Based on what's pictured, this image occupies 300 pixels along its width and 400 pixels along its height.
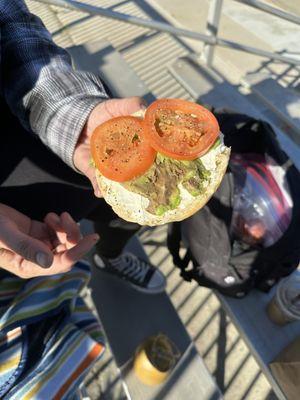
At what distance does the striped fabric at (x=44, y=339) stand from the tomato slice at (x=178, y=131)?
91cm

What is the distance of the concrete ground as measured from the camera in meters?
2.55

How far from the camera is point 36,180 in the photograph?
5.96ft

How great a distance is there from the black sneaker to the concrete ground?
0.28m

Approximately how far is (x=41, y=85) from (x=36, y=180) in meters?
0.53

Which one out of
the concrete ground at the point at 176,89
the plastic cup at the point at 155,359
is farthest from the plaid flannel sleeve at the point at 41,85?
the concrete ground at the point at 176,89

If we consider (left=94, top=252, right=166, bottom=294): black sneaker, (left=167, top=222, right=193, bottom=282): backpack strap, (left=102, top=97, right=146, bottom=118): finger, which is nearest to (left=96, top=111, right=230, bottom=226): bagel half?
(left=102, top=97, right=146, bottom=118): finger

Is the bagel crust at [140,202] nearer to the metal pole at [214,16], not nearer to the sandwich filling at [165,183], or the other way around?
the sandwich filling at [165,183]

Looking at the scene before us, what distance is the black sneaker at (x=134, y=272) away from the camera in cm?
265

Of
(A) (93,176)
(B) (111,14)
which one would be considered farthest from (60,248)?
(B) (111,14)

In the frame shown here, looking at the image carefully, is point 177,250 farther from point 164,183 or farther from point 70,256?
point 70,256

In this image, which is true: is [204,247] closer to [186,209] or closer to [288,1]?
[186,209]

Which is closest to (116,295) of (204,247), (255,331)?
(204,247)

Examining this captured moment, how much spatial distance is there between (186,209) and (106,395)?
170cm

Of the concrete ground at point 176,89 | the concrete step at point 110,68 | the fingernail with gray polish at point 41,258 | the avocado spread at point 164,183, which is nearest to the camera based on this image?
the fingernail with gray polish at point 41,258
